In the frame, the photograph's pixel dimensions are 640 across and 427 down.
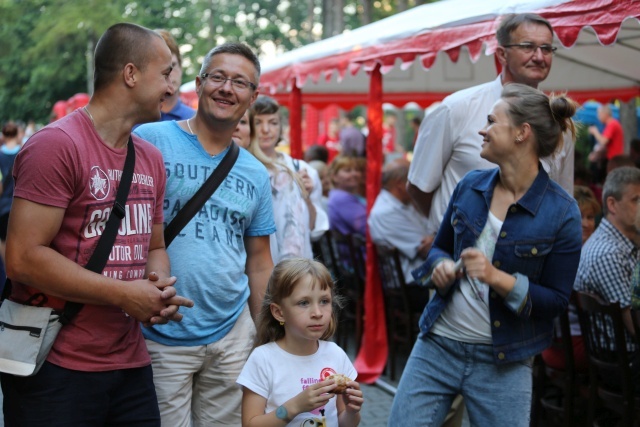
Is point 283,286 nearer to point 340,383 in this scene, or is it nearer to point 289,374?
point 289,374

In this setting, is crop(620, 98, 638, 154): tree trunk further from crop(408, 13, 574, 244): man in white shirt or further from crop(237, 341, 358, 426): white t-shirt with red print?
crop(237, 341, 358, 426): white t-shirt with red print

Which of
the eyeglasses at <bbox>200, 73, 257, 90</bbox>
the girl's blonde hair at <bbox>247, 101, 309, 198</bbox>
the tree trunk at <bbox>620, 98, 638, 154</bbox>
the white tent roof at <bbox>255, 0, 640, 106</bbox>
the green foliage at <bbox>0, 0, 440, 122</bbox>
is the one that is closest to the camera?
the eyeglasses at <bbox>200, 73, 257, 90</bbox>

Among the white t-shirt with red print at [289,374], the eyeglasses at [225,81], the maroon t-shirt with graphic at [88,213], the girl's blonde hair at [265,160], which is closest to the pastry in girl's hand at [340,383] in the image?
the white t-shirt with red print at [289,374]

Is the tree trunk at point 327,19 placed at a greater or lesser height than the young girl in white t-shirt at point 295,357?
greater

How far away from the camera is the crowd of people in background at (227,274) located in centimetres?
287

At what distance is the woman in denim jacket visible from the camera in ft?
11.2

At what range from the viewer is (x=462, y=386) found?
3.59 metres

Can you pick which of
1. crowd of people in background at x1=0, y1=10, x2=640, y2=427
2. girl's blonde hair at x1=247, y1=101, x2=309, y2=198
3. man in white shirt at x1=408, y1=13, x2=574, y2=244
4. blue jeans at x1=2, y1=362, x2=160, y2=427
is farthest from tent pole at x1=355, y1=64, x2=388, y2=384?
blue jeans at x1=2, y1=362, x2=160, y2=427

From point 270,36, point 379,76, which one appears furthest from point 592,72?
point 270,36

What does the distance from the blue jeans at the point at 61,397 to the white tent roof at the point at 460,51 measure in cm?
314

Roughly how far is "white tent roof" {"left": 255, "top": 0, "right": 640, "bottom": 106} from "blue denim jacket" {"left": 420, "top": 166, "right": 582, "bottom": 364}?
167cm

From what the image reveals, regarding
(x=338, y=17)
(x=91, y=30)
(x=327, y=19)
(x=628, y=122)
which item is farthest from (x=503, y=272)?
(x=91, y=30)

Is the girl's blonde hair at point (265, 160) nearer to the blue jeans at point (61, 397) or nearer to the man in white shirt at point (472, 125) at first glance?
the man in white shirt at point (472, 125)

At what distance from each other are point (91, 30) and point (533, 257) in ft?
100
